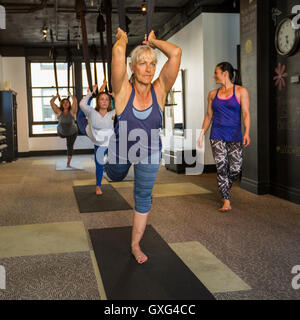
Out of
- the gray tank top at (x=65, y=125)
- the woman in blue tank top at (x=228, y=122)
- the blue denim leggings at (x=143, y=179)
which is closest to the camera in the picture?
the blue denim leggings at (x=143, y=179)

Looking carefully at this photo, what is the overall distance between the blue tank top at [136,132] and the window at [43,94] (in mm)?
9506

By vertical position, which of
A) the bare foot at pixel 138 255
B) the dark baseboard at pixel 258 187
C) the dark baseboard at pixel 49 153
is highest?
the dark baseboard at pixel 49 153

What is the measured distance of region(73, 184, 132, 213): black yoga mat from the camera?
14.4 ft

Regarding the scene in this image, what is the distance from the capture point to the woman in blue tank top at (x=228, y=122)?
13.3 ft

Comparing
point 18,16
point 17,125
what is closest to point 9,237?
point 18,16

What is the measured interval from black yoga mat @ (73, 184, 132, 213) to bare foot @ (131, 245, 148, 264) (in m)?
1.61

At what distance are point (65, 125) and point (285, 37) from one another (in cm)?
499

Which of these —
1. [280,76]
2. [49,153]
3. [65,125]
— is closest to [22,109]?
[49,153]

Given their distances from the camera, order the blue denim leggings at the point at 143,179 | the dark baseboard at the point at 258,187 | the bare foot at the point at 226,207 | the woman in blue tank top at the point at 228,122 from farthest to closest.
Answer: the dark baseboard at the point at 258,187 → the bare foot at the point at 226,207 → the woman in blue tank top at the point at 228,122 → the blue denim leggings at the point at 143,179

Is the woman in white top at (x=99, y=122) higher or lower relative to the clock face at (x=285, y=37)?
lower

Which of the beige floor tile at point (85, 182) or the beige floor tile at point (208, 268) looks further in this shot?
the beige floor tile at point (85, 182)

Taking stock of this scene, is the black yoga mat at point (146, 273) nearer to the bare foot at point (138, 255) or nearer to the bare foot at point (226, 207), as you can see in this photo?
the bare foot at point (138, 255)

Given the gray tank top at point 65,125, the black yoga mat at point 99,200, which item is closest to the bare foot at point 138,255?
the black yoga mat at point 99,200

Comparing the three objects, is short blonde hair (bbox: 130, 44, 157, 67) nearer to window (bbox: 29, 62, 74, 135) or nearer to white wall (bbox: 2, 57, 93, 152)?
window (bbox: 29, 62, 74, 135)
